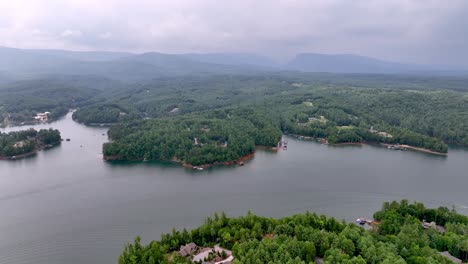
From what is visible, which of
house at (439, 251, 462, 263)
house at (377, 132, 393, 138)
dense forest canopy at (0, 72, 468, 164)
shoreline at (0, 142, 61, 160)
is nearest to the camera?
house at (439, 251, 462, 263)

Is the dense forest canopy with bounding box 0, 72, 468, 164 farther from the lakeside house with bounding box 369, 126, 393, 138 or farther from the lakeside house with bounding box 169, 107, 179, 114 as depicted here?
the lakeside house with bounding box 169, 107, 179, 114

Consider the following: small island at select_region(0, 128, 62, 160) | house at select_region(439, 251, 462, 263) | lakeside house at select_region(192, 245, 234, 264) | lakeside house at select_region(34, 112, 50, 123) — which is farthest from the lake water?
lakeside house at select_region(34, 112, 50, 123)

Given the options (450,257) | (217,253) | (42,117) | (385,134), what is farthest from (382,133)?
(42,117)

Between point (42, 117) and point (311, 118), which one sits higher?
point (311, 118)

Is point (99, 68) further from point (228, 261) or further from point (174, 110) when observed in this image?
point (228, 261)

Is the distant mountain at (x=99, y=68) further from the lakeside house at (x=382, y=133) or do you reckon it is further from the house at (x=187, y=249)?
the house at (x=187, y=249)
